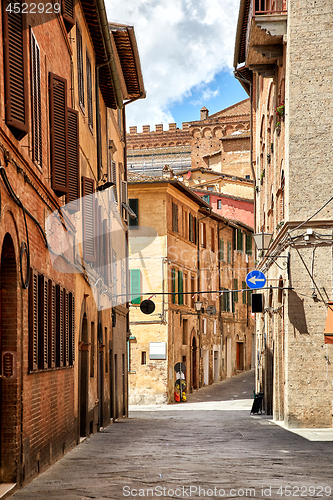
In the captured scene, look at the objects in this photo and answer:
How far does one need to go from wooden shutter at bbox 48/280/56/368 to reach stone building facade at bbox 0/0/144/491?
2 centimetres

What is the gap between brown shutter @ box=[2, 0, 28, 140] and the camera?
7082 millimetres

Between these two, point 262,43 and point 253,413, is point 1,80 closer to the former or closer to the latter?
point 262,43

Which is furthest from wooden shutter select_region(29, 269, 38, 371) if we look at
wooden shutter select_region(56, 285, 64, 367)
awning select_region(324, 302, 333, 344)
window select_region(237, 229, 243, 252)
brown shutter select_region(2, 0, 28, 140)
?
window select_region(237, 229, 243, 252)

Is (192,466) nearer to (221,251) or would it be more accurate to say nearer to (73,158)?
(73,158)

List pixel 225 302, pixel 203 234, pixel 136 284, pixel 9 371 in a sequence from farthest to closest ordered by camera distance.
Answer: pixel 225 302
pixel 203 234
pixel 136 284
pixel 9 371

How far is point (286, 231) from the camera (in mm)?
17547

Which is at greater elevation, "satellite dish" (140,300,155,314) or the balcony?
the balcony

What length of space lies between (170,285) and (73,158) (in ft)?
74.6

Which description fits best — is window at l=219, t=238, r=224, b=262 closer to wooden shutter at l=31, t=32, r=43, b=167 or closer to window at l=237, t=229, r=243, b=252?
window at l=237, t=229, r=243, b=252

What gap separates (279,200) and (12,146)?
13732mm

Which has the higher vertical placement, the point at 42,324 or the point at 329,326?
the point at 42,324

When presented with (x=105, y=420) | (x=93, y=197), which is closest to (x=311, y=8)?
(x=93, y=197)

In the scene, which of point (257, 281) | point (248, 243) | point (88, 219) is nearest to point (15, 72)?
point (88, 219)

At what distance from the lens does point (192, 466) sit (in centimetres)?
1011
